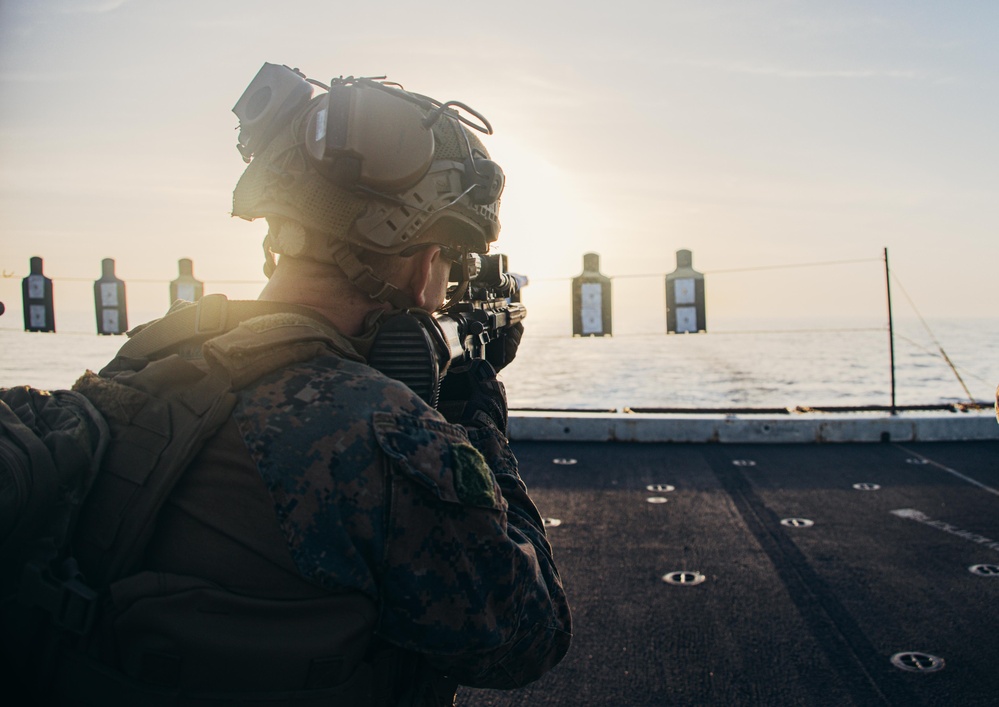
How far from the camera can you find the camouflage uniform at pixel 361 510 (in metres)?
1.16

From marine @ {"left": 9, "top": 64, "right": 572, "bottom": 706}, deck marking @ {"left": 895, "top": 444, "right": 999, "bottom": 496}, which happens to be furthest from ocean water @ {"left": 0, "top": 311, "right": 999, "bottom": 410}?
marine @ {"left": 9, "top": 64, "right": 572, "bottom": 706}

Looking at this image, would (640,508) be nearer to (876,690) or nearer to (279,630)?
(876,690)

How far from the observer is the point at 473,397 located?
2.00 meters

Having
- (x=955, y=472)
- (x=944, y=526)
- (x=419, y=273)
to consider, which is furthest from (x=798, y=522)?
(x=419, y=273)

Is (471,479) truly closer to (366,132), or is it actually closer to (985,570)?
(366,132)

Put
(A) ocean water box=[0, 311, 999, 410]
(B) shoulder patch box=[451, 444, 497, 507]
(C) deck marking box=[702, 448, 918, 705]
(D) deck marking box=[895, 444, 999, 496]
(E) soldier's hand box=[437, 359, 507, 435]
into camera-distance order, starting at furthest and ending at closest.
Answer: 1. (A) ocean water box=[0, 311, 999, 410]
2. (D) deck marking box=[895, 444, 999, 496]
3. (C) deck marking box=[702, 448, 918, 705]
4. (E) soldier's hand box=[437, 359, 507, 435]
5. (B) shoulder patch box=[451, 444, 497, 507]

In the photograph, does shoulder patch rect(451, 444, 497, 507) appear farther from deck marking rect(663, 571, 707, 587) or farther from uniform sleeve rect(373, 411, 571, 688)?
deck marking rect(663, 571, 707, 587)

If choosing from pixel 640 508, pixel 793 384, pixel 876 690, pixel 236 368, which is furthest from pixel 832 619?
pixel 793 384

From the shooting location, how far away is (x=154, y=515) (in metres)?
1.16

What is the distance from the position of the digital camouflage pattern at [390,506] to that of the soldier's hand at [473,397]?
1.90 feet

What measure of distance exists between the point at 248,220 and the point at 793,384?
43088 millimetres

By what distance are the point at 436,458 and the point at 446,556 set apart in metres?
0.17

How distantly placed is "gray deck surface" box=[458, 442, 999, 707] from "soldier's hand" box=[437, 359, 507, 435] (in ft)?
5.35

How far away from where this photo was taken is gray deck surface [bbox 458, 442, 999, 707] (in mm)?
3059
